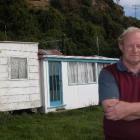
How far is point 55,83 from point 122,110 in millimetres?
16831

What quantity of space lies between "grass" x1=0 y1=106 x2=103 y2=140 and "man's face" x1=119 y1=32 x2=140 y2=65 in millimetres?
7860

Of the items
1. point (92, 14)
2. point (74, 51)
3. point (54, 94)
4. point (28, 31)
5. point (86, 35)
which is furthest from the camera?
point (92, 14)

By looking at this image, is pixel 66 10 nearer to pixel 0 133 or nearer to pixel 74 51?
pixel 74 51

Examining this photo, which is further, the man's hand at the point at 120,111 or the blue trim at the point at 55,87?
the blue trim at the point at 55,87

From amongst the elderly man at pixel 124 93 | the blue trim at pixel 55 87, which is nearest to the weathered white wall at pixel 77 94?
the blue trim at pixel 55 87

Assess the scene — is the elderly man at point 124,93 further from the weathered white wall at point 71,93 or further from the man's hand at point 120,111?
the weathered white wall at point 71,93

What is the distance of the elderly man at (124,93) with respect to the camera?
11.9 feet

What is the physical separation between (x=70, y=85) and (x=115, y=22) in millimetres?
41103

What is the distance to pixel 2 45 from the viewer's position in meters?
17.6

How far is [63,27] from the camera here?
2099 inches

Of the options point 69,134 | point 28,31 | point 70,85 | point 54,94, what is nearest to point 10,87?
point 54,94

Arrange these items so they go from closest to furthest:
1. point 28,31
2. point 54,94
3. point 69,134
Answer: point 69,134
point 54,94
point 28,31

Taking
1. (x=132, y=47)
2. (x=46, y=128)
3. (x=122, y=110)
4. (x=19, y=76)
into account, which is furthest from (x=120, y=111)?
(x=19, y=76)

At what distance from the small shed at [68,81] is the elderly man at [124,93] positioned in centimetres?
1548
